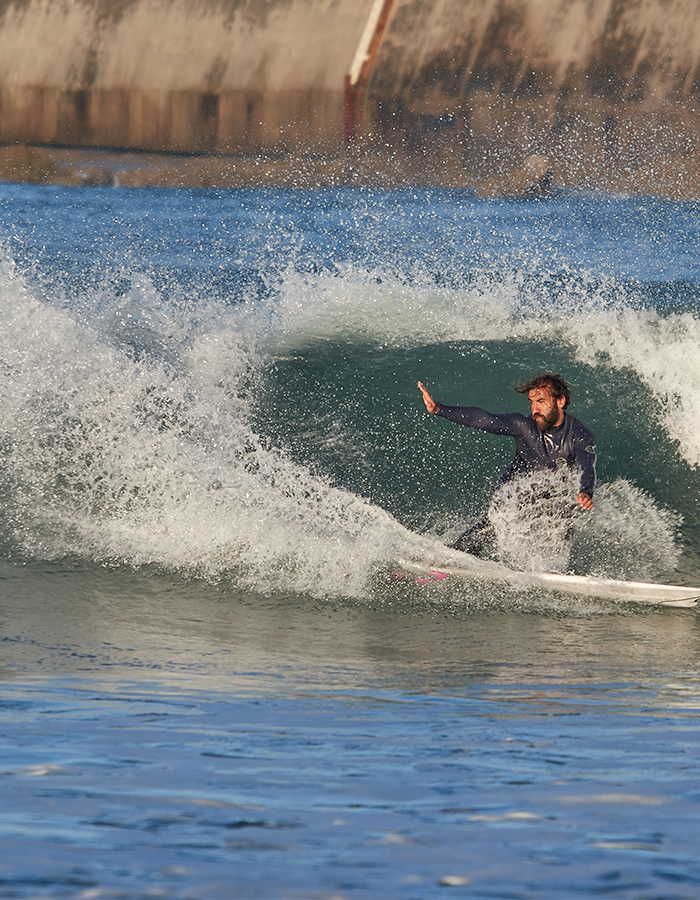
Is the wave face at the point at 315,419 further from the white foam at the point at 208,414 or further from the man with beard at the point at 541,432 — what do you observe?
Answer: the man with beard at the point at 541,432

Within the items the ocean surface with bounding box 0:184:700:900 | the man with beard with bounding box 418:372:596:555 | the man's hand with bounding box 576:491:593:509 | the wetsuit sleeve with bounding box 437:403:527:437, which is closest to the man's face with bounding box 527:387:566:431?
the man with beard with bounding box 418:372:596:555

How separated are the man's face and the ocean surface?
94cm

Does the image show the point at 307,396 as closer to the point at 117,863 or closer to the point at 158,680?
the point at 158,680

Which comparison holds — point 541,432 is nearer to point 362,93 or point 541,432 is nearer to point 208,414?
point 208,414

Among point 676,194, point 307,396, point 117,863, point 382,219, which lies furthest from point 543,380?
point 676,194

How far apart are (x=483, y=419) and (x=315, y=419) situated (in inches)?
130

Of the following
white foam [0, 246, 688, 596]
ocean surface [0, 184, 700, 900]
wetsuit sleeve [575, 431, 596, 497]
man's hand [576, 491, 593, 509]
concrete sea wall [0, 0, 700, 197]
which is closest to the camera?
ocean surface [0, 184, 700, 900]

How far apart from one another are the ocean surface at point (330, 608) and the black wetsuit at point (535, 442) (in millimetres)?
617

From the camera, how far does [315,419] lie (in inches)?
405

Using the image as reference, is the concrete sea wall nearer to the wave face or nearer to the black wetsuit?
the wave face

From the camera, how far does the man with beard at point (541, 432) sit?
23.4ft

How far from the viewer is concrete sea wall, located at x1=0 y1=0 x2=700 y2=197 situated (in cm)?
2947

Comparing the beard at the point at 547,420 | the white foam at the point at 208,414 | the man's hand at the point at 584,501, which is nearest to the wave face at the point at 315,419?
the white foam at the point at 208,414

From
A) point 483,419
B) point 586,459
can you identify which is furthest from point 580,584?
point 483,419
